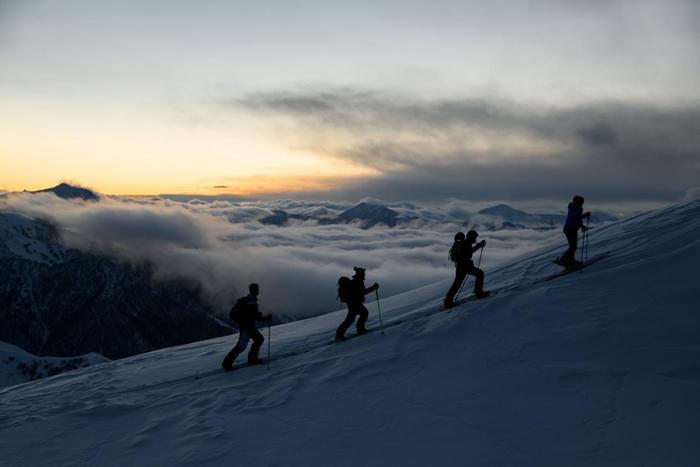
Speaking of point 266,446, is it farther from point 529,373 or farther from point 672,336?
point 672,336

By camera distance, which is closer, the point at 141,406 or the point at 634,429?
the point at 634,429

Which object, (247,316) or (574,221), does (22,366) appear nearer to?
(247,316)

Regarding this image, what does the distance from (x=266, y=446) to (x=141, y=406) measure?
5.06m

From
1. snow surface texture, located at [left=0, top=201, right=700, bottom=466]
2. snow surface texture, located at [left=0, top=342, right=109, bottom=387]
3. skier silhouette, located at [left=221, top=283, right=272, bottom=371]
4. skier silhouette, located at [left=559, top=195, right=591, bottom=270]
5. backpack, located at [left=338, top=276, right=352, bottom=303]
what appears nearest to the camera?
snow surface texture, located at [left=0, top=201, right=700, bottom=466]

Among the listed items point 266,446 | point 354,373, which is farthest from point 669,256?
point 266,446

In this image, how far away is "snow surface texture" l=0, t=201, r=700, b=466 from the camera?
259 inches

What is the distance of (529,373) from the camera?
27.5 feet

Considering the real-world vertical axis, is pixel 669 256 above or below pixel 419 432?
above

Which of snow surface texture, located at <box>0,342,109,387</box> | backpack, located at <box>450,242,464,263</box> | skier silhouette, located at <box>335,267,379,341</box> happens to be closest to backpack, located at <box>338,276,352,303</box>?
skier silhouette, located at <box>335,267,379,341</box>

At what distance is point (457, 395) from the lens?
8.30 metres

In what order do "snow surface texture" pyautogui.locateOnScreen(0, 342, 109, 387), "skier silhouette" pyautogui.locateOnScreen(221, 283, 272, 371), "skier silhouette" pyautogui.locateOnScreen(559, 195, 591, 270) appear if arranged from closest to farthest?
1. "skier silhouette" pyautogui.locateOnScreen(221, 283, 272, 371)
2. "skier silhouette" pyautogui.locateOnScreen(559, 195, 591, 270)
3. "snow surface texture" pyautogui.locateOnScreen(0, 342, 109, 387)

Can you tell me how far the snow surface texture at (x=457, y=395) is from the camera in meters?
6.57

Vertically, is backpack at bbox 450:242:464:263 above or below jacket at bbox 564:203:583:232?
below

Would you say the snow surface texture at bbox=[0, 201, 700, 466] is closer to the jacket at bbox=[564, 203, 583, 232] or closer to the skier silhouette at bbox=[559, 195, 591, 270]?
the skier silhouette at bbox=[559, 195, 591, 270]
